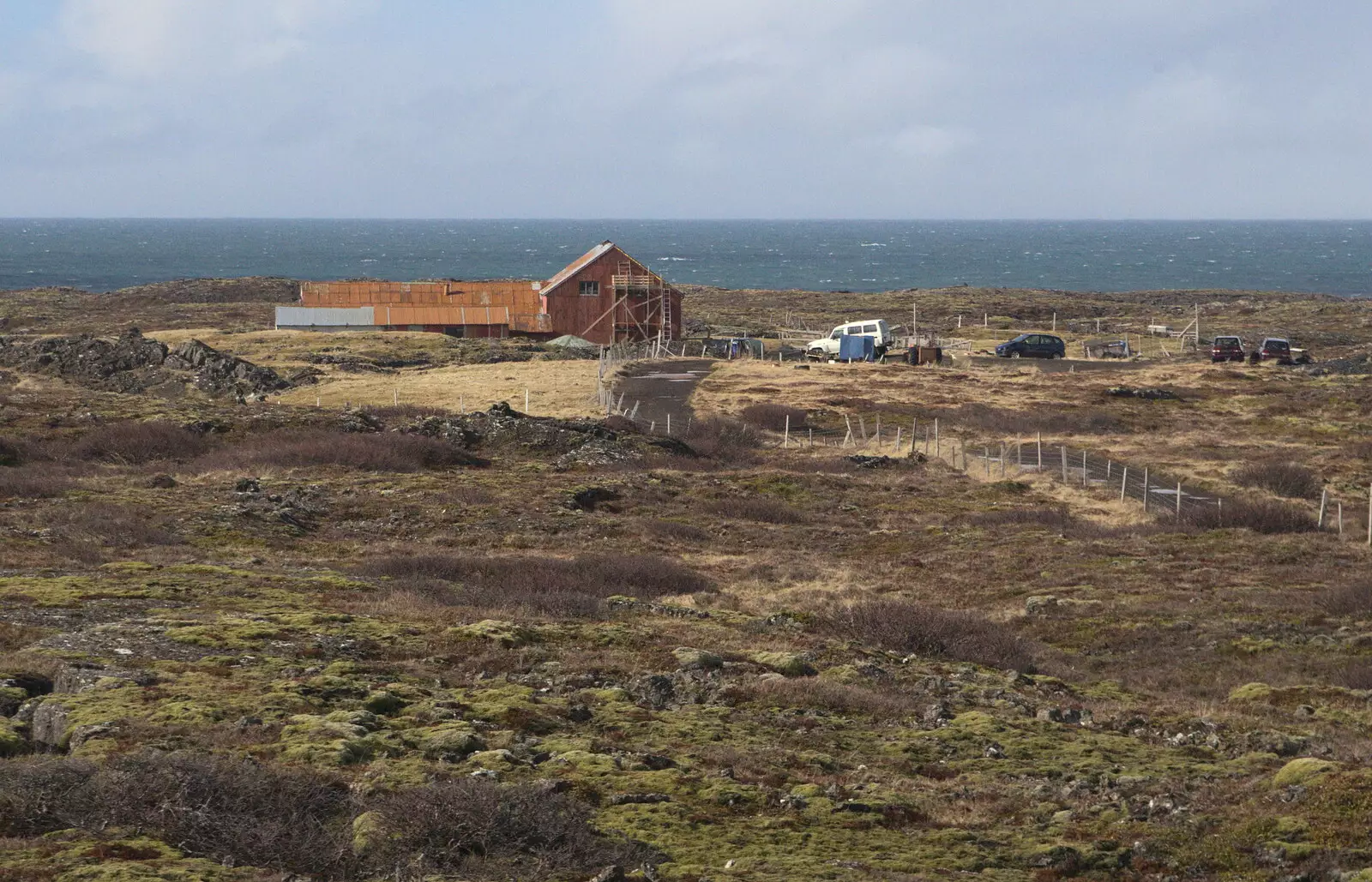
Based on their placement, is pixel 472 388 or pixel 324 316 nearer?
pixel 472 388

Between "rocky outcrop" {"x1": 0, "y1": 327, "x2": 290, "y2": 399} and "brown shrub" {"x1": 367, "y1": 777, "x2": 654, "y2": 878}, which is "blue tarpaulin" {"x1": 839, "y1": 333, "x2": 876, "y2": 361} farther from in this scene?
"brown shrub" {"x1": 367, "y1": 777, "x2": 654, "y2": 878}

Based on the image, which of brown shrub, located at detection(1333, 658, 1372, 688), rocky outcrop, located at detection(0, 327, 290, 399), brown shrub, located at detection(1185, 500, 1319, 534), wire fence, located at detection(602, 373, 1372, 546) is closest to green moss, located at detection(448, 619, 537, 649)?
brown shrub, located at detection(1333, 658, 1372, 688)

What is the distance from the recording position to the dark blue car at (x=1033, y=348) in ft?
221

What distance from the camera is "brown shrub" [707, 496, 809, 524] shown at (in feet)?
92.4

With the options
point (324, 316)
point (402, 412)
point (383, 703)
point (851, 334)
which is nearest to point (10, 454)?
point (402, 412)

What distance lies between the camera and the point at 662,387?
179ft

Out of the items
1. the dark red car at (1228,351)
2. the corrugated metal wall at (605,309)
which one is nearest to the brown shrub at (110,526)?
the corrugated metal wall at (605,309)

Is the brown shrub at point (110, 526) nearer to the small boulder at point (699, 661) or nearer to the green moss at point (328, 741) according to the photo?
the small boulder at point (699, 661)

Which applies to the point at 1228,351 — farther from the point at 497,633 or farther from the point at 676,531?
the point at 497,633

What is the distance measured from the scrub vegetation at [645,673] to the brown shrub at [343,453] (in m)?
0.18

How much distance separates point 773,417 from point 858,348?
20339 mm

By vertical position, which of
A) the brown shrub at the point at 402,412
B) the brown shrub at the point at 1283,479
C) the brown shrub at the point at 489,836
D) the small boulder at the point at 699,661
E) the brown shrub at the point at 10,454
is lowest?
the brown shrub at the point at 1283,479

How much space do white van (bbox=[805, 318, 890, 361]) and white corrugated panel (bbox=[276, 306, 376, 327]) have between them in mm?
26310

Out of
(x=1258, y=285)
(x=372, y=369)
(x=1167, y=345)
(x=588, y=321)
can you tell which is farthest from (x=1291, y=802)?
(x=1258, y=285)
